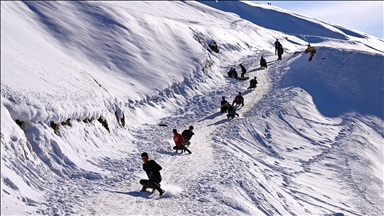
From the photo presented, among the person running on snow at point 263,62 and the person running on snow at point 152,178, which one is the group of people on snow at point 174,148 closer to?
the person running on snow at point 152,178

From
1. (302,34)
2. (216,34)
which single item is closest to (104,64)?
(216,34)

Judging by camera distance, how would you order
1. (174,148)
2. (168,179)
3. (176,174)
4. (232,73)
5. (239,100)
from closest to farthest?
(168,179) < (176,174) < (174,148) < (239,100) < (232,73)

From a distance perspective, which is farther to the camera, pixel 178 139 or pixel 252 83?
pixel 252 83

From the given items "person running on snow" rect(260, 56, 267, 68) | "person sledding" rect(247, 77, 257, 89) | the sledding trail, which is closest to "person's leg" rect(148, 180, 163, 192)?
the sledding trail

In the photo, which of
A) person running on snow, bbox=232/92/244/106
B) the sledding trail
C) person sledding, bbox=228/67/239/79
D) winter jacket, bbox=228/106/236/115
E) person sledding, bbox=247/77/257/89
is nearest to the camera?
the sledding trail

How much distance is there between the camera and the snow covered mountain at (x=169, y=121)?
1304 centimetres

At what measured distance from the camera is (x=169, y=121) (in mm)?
25547

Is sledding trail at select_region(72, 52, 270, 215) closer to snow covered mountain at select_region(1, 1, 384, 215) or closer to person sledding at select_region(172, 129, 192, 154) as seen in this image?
snow covered mountain at select_region(1, 1, 384, 215)

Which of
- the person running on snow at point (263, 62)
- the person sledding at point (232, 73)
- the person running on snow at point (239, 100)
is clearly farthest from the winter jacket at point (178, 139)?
the person running on snow at point (263, 62)

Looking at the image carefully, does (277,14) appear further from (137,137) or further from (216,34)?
(137,137)

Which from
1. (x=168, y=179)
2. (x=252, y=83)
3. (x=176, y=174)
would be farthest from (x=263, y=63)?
(x=168, y=179)

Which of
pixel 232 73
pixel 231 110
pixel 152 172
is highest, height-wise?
pixel 152 172

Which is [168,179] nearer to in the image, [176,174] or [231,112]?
[176,174]

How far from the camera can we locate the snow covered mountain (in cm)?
1304
